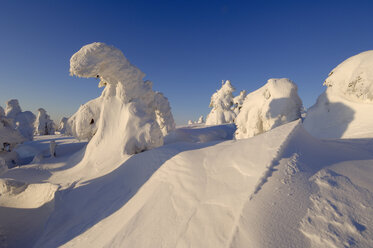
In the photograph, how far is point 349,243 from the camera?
1.02 meters

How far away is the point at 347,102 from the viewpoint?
475cm

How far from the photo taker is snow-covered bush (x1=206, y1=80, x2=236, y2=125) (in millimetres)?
19156

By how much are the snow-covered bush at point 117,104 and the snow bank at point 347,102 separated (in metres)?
5.44

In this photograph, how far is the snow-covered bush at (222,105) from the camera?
1916 centimetres

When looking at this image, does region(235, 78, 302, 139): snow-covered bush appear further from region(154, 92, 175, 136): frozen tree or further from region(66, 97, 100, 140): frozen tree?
region(66, 97, 100, 140): frozen tree

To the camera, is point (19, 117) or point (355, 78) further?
point (19, 117)

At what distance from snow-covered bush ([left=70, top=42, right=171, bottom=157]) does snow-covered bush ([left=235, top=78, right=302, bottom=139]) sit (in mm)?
4423

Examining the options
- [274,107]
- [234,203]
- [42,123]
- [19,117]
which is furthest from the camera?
[42,123]

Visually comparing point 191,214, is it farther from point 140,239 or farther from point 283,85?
point 283,85

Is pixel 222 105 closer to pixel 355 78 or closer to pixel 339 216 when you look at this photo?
pixel 355 78

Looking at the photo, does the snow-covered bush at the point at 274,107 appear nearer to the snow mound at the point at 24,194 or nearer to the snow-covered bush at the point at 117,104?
the snow-covered bush at the point at 117,104

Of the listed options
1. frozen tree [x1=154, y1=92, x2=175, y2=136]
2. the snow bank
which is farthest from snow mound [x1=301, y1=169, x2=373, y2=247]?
frozen tree [x1=154, y1=92, x2=175, y2=136]

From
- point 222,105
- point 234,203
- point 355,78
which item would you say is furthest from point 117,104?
point 222,105

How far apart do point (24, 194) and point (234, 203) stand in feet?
18.8
